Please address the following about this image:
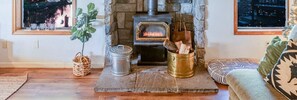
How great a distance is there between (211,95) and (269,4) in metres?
1.87

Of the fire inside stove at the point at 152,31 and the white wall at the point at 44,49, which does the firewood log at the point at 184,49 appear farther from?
the white wall at the point at 44,49

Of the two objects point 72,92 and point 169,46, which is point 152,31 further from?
point 72,92

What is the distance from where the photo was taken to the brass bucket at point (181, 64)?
4516 millimetres

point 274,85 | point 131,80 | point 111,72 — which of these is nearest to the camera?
point 274,85

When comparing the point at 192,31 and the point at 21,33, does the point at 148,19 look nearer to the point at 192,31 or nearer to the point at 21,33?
the point at 192,31

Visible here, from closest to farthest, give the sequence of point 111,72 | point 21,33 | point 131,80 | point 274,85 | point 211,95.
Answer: point 274,85
point 211,95
point 131,80
point 111,72
point 21,33

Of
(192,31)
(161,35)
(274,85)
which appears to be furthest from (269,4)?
(274,85)

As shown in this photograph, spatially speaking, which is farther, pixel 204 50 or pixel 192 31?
pixel 192 31

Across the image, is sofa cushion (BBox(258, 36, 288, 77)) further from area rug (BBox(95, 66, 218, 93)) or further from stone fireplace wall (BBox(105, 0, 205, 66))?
stone fireplace wall (BBox(105, 0, 205, 66))

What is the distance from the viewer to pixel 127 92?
13.8 feet

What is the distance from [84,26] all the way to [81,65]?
505mm

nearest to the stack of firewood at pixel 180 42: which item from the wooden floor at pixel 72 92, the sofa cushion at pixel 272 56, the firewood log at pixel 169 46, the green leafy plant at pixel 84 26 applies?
the firewood log at pixel 169 46

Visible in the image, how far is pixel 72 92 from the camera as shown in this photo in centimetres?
421

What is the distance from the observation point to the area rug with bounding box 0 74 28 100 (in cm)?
411
